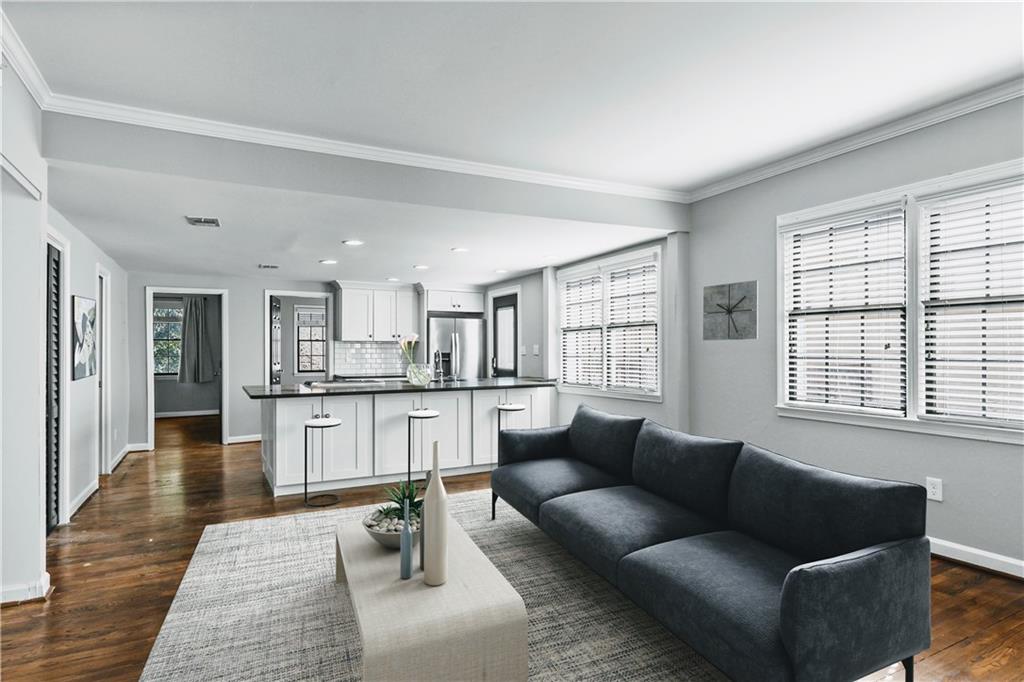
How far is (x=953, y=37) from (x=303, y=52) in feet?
9.74

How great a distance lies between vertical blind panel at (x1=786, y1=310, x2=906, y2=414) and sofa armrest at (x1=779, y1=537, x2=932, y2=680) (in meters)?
1.82

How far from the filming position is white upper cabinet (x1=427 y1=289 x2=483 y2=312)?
8.05 metres

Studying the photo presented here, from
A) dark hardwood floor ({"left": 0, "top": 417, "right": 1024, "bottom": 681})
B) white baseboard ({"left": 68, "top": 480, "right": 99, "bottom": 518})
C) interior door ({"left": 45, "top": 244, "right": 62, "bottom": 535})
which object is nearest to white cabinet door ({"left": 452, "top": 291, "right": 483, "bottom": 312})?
dark hardwood floor ({"left": 0, "top": 417, "right": 1024, "bottom": 681})

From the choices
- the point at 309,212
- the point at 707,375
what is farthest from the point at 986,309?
the point at 309,212

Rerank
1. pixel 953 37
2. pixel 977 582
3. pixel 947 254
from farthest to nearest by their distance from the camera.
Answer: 1. pixel 947 254
2. pixel 977 582
3. pixel 953 37

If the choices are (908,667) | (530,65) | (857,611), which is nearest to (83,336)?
(530,65)

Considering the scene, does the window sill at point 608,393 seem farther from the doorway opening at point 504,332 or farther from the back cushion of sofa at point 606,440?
the back cushion of sofa at point 606,440

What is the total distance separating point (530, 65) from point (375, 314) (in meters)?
5.90

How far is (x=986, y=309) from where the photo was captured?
292 centimetres

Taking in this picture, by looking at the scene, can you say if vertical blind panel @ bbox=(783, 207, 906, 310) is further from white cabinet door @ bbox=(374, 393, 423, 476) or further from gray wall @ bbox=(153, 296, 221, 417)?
gray wall @ bbox=(153, 296, 221, 417)

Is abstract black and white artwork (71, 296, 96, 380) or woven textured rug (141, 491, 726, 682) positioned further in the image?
abstract black and white artwork (71, 296, 96, 380)

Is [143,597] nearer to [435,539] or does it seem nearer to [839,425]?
[435,539]

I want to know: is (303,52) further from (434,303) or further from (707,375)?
(434,303)

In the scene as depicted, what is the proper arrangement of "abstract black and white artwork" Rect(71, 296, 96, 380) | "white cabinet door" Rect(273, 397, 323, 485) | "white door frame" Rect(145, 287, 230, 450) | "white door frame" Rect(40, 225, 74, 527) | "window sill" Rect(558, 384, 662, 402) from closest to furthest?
"white door frame" Rect(40, 225, 74, 527), "abstract black and white artwork" Rect(71, 296, 96, 380), "white cabinet door" Rect(273, 397, 323, 485), "window sill" Rect(558, 384, 662, 402), "white door frame" Rect(145, 287, 230, 450)
